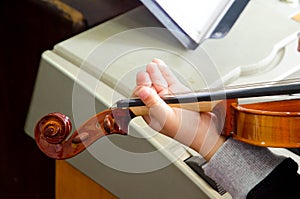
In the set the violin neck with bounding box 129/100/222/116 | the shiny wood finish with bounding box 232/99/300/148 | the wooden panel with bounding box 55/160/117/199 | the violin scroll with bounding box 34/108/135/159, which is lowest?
the wooden panel with bounding box 55/160/117/199

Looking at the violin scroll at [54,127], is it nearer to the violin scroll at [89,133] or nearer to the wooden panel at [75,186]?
the violin scroll at [89,133]

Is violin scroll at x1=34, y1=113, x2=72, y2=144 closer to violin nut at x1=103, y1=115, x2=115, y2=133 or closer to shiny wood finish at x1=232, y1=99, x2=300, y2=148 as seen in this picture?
violin nut at x1=103, y1=115, x2=115, y2=133

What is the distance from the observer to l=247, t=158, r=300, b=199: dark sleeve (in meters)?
0.69

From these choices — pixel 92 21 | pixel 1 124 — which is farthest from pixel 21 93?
pixel 92 21

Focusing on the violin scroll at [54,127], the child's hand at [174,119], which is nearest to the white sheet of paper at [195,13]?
the child's hand at [174,119]

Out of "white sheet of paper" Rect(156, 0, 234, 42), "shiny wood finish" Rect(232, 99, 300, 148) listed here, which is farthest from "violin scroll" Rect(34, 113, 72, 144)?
"white sheet of paper" Rect(156, 0, 234, 42)

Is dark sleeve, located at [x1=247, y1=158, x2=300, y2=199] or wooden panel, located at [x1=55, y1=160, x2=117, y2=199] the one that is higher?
dark sleeve, located at [x1=247, y1=158, x2=300, y2=199]

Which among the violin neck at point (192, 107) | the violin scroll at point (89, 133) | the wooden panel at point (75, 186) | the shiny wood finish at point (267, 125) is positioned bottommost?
the wooden panel at point (75, 186)

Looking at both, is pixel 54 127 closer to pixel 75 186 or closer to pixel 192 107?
pixel 192 107

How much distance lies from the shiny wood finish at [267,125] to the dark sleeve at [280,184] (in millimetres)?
51

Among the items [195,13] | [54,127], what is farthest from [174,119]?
[195,13]

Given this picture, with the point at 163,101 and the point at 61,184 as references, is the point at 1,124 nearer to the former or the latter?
the point at 61,184

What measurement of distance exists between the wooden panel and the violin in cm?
20

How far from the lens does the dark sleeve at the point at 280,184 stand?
0.69 m
